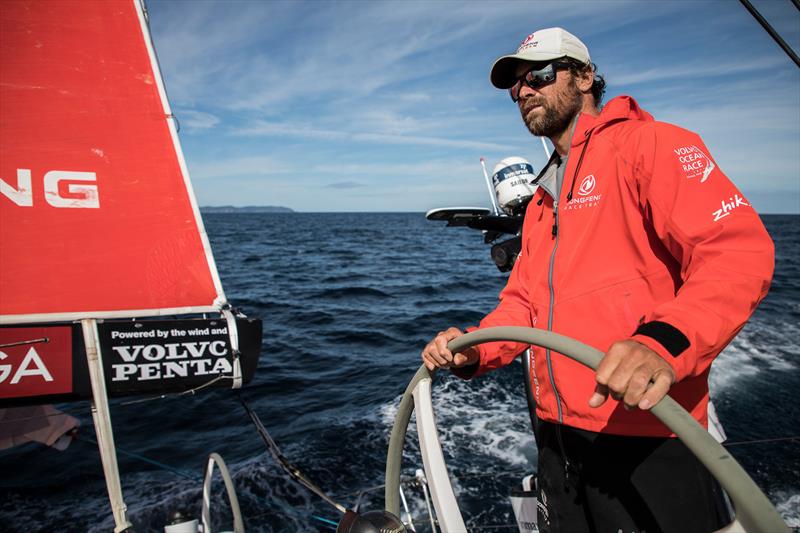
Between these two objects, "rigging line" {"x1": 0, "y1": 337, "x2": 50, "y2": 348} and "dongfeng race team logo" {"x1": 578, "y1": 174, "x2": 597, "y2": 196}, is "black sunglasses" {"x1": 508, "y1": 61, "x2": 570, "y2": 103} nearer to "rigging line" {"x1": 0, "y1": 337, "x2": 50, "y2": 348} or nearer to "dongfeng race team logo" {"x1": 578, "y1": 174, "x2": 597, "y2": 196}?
"dongfeng race team logo" {"x1": 578, "y1": 174, "x2": 597, "y2": 196}

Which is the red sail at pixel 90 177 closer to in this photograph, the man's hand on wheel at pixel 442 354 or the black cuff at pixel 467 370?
the black cuff at pixel 467 370

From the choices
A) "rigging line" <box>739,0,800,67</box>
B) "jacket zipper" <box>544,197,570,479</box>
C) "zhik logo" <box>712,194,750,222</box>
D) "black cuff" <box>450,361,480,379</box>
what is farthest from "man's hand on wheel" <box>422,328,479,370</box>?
"rigging line" <box>739,0,800,67</box>

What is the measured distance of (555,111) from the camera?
5.40 feet

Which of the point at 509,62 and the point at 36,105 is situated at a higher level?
the point at 36,105

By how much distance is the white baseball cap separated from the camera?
5.23ft

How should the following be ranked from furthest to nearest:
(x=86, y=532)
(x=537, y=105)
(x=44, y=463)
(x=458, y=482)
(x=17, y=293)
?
(x=44, y=463) < (x=458, y=482) < (x=86, y=532) < (x=17, y=293) < (x=537, y=105)

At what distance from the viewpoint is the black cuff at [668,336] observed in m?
0.87

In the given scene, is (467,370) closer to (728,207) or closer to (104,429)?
(728,207)

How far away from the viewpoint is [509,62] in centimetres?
169

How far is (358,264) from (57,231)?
20.1m

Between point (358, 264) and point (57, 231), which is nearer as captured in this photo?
point (57, 231)

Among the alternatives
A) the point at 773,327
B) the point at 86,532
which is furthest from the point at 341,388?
the point at 773,327

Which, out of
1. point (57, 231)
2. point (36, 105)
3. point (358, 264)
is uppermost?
point (36, 105)

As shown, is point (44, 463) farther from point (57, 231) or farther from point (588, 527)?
point (588, 527)
